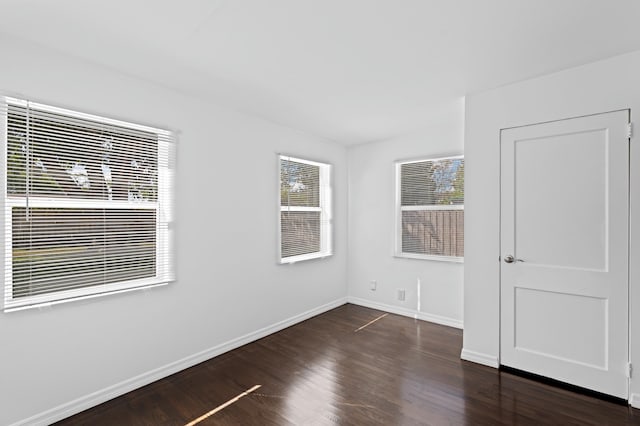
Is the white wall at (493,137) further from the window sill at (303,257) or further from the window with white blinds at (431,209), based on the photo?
the window sill at (303,257)

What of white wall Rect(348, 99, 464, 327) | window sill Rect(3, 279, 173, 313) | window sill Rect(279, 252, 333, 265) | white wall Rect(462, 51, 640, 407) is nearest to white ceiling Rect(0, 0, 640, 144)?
white wall Rect(462, 51, 640, 407)

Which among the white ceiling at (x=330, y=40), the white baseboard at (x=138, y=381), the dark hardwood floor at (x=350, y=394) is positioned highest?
the white ceiling at (x=330, y=40)

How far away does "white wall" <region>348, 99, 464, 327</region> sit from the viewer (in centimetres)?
385

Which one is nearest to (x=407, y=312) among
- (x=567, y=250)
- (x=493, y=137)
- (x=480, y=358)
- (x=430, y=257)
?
(x=430, y=257)

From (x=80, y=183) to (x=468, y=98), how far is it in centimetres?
329

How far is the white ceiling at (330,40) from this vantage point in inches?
67.6

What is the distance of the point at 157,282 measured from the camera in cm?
260

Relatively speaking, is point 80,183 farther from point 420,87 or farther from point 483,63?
point 483,63

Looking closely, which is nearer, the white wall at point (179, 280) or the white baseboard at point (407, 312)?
the white wall at point (179, 280)

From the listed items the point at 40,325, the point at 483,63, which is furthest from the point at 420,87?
the point at 40,325

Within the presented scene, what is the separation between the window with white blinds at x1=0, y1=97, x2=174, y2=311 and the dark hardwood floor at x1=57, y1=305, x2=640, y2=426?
914 millimetres

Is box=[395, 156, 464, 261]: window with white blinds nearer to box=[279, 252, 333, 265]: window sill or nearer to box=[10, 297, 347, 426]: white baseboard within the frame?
box=[279, 252, 333, 265]: window sill

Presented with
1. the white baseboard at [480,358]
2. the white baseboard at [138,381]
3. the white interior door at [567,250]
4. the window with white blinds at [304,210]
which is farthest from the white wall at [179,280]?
the white interior door at [567,250]

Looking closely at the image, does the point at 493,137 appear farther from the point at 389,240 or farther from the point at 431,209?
the point at 389,240
